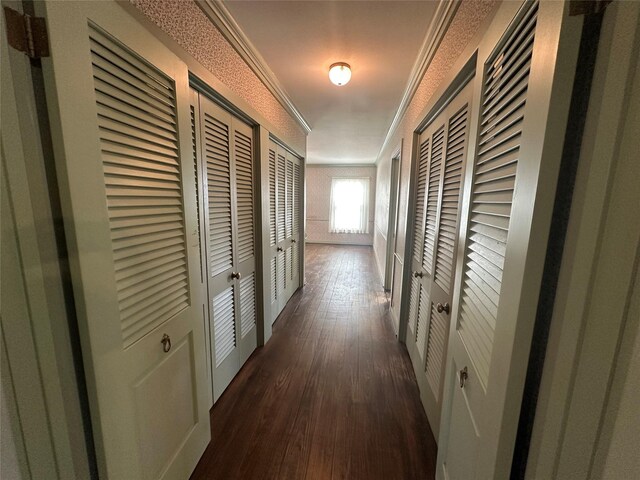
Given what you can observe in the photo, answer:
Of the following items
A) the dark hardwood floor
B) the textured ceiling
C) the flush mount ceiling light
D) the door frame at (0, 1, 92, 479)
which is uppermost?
the textured ceiling

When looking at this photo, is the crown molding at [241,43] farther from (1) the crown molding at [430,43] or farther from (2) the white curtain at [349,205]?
(2) the white curtain at [349,205]

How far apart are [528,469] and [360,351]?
1.79 m

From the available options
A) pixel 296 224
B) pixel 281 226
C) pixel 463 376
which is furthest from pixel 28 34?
pixel 296 224

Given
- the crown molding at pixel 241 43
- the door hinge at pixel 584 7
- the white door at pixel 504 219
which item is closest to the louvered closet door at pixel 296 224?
the crown molding at pixel 241 43

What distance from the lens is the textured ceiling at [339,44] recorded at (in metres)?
1.37

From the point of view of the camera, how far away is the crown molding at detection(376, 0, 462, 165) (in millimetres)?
1296

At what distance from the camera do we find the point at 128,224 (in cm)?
85

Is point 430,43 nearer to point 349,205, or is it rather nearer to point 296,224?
point 296,224

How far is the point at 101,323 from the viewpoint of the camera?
0.74m

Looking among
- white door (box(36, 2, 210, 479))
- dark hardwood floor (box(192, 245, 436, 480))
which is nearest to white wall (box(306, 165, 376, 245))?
dark hardwood floor (box(192, 245, 436, 480))

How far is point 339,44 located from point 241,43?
648mm

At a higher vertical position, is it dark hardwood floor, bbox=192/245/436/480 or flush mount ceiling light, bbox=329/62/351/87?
flush mount ceiling light, bbox=329/62/351/87

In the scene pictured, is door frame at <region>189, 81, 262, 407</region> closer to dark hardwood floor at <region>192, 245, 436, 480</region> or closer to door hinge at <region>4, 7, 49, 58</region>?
dark hardwood floor at <region>192, 245, 436, 480</region>

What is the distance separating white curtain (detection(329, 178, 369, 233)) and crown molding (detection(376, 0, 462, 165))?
470cm
